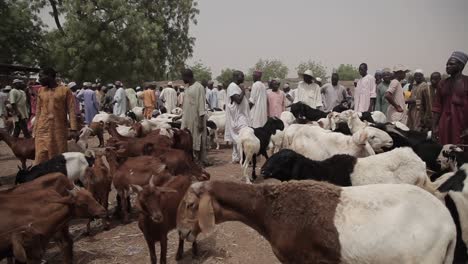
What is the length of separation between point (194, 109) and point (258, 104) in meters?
1.92

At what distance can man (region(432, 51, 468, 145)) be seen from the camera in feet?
18.0

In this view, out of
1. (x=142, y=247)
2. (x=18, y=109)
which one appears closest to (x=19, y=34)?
(x=18, y=109)

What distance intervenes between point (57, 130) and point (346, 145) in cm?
483

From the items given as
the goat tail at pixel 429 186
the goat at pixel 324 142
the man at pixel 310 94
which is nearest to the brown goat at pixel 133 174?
the goat at pixel 324 142

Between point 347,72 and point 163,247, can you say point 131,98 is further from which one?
point 347,72

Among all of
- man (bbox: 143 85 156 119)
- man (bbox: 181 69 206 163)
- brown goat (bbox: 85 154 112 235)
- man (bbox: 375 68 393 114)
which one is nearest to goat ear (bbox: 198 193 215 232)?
brown goat (bbox: 85 154 112 235)

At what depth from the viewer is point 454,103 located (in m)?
5.59

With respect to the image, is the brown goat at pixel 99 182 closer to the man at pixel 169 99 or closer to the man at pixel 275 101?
the man at pixel 275 101

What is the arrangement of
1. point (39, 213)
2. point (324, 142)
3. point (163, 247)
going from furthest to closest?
point (324, 142) < point (163, 247) < point (39, 213)

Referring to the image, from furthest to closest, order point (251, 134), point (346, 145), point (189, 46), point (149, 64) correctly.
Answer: point (189, 46) → point (149, 64) → point (251, 134) → point (346, 145)

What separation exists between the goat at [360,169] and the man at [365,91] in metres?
5.34

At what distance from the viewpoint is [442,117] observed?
19.2 feet

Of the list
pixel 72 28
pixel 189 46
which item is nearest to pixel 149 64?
pixel 72 28

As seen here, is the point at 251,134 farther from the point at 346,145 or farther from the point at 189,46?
the point at 189,46
